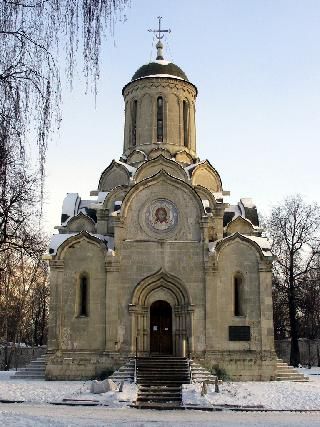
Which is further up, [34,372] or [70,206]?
[70,206]

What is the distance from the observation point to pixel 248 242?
23969mm

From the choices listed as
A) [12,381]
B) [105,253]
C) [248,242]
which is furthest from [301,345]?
[12,381]

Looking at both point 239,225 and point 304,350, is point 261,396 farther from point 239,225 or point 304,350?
point 304,350

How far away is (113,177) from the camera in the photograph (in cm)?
2736

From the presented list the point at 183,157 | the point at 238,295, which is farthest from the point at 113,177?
the point at 238,295

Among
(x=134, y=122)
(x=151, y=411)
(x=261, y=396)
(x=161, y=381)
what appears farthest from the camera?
(x=134, y=122)

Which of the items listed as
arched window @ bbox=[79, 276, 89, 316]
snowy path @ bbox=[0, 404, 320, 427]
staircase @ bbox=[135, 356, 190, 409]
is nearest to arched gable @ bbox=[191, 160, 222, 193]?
arched window @ bbox=[79, 276, 89, 316]

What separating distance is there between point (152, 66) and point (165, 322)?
14.0m

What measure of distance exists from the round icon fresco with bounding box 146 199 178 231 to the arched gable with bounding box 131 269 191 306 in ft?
6.58

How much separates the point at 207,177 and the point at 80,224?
22.4 ft

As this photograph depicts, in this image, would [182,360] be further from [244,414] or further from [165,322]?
[244,414]

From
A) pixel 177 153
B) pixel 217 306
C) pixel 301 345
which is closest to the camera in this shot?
pixel 217 306

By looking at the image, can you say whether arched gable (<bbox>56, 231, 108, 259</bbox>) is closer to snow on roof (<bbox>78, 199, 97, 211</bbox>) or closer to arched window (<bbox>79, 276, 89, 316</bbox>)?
arched window (<bbox>79, 276, 89, 316</bbox>)

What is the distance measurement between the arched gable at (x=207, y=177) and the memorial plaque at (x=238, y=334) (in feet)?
24.2
